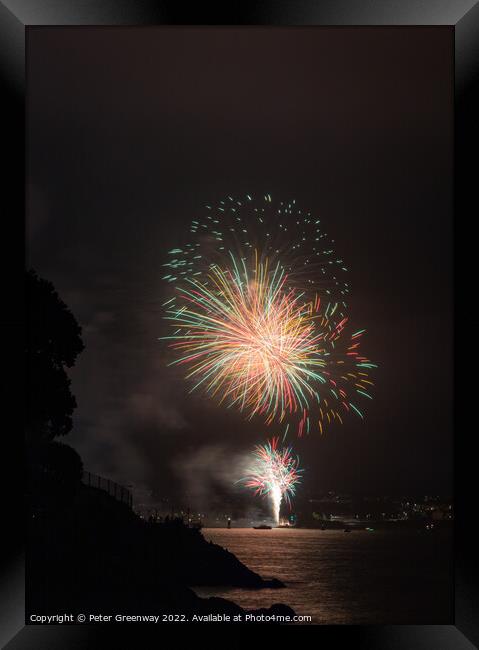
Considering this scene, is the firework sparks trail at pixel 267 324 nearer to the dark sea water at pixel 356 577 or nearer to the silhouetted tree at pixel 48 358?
the silhouetted tree at pixel 48 358

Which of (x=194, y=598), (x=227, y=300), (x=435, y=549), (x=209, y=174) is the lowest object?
(x=194, y=598)

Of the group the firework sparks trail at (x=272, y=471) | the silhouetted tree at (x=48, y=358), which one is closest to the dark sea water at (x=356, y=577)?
the firework sparks trail at (x=272, y=471)

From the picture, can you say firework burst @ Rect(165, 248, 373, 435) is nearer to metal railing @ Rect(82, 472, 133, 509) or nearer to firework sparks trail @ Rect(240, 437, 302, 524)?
firework sparks trail @ Rect(240, 437, 302, 524)

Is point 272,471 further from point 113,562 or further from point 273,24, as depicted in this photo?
point 273,24

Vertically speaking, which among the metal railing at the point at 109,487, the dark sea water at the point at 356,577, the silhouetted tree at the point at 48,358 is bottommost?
the dark sea water at the point at 356,577

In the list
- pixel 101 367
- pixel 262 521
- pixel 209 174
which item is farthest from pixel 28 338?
pixel 262 521

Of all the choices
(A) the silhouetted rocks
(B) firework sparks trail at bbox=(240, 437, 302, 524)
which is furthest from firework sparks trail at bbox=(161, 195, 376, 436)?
(A) the silhouetted rocks

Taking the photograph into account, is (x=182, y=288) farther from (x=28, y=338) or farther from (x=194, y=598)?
(x=194, y=598)
